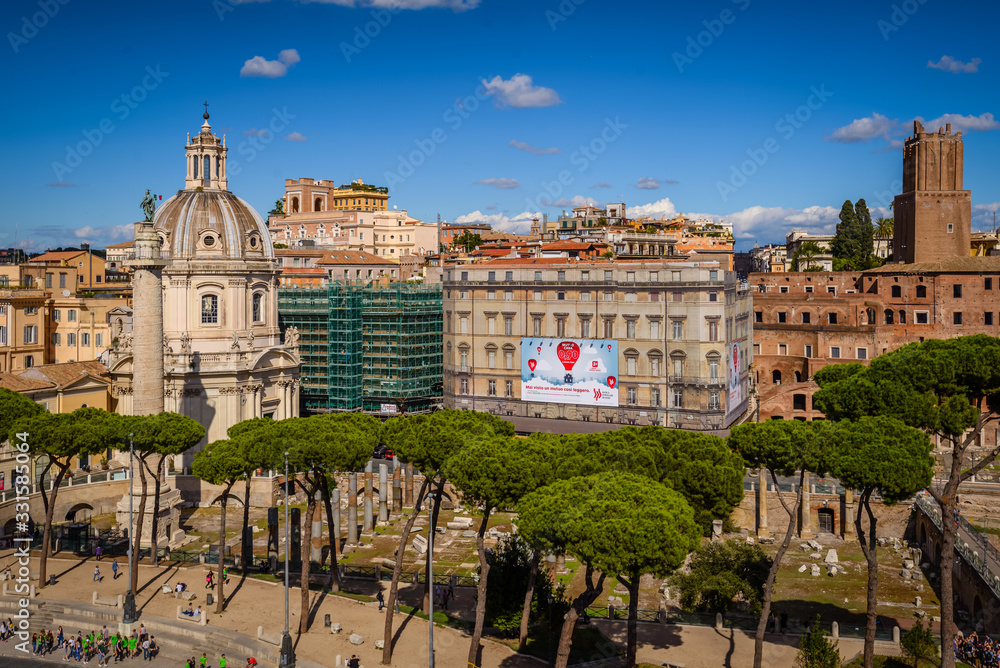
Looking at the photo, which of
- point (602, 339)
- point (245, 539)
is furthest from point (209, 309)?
point (602, 339)

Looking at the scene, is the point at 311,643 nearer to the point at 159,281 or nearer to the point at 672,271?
the point at 159,281

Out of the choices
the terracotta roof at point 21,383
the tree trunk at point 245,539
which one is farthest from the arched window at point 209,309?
the tree trunk at point 245,539

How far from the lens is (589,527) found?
23766mm

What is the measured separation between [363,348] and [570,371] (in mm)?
16393

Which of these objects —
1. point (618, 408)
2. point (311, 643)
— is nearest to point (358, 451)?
point (311, 643)

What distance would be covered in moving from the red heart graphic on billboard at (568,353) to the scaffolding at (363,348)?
39.7ft

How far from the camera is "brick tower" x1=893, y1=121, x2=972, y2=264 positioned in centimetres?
7475

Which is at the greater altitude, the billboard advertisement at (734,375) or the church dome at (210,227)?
the church dome at (210,227)

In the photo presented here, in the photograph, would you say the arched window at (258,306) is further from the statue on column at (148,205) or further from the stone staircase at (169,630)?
the stone staircase at (169,630)

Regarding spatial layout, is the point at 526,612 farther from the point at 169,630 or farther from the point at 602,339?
the point at 602,339

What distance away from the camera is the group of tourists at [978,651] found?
1099 inches

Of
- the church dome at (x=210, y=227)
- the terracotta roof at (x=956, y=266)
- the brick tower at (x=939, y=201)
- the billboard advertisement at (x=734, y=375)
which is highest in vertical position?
the brick tower at (x=939, y=201)

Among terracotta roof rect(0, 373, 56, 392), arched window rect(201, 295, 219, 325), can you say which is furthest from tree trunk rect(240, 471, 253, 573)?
arched window rect(201, 295, 219, 325)

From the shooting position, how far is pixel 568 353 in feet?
187
